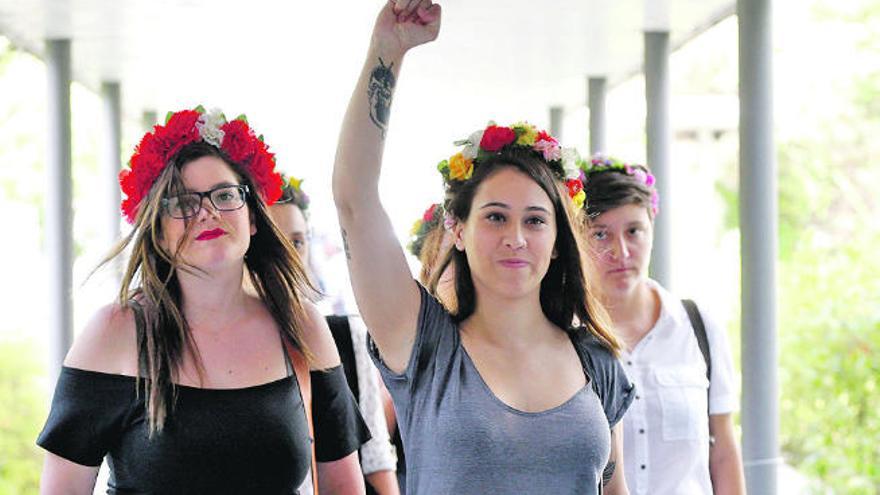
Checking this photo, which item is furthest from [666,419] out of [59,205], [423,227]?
[59,205]

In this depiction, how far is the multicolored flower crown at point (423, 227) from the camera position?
4.33 meters

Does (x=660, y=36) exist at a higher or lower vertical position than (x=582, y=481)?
higher

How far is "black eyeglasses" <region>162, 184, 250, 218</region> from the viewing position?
3.03 meters

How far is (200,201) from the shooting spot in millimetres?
3053

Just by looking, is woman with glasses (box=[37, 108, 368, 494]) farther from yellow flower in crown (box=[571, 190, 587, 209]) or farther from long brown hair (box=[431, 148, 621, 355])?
yellow flower in crown (box=[571, 190, 587, 209])

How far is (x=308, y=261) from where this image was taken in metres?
4.67

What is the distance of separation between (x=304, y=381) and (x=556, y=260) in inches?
25.4

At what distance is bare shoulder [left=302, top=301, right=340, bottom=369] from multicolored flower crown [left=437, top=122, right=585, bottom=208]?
481 mm

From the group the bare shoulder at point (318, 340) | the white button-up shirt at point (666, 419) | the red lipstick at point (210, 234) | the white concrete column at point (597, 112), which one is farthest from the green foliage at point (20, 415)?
the red lipstick at point (210, 234)

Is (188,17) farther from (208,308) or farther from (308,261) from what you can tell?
(208,308)

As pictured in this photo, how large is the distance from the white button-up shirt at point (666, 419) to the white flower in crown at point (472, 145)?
2.83 ft

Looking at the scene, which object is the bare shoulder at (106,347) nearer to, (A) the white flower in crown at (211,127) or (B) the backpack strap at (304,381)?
(B) the backpack strap at (304,381)

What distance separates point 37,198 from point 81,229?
264 centimetres

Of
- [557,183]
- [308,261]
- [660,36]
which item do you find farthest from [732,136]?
[557,183]
